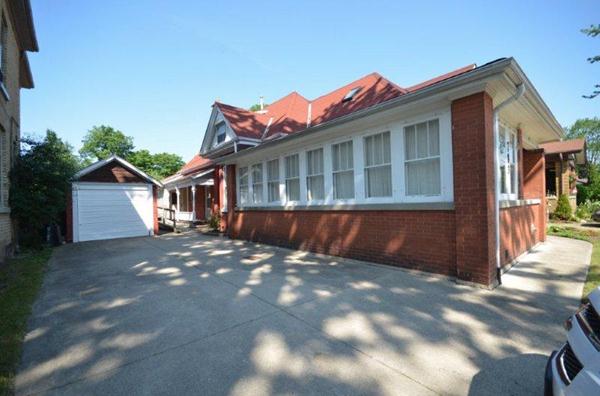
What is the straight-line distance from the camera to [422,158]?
19.2ft

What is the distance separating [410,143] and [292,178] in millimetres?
3980

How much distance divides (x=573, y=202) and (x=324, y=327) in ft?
66.5

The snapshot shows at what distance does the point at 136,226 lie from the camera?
14148mm

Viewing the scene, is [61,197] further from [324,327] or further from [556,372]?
[556,372]

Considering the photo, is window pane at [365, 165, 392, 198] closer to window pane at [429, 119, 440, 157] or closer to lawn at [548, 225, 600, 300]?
window pane at [429, 119, 440, 157]

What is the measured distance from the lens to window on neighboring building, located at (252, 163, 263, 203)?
10.6 m

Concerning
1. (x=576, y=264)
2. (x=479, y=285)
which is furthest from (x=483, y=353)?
(x=576, y=264)

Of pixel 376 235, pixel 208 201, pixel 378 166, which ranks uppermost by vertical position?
pixel 378 166

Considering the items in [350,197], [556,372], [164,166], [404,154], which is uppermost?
[164,166]

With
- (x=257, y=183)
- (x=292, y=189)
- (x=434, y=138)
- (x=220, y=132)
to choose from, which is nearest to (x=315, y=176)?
(x=292, y=189)

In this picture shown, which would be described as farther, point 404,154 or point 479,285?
point 404,154

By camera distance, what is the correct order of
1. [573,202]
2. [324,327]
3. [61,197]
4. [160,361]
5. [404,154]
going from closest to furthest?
[160,361], [324,327], [404,154], [61,197], [573,202]

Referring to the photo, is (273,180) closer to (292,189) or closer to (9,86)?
(292,189)

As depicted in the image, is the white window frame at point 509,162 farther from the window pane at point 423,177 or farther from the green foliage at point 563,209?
the green foliage at point 563,209
